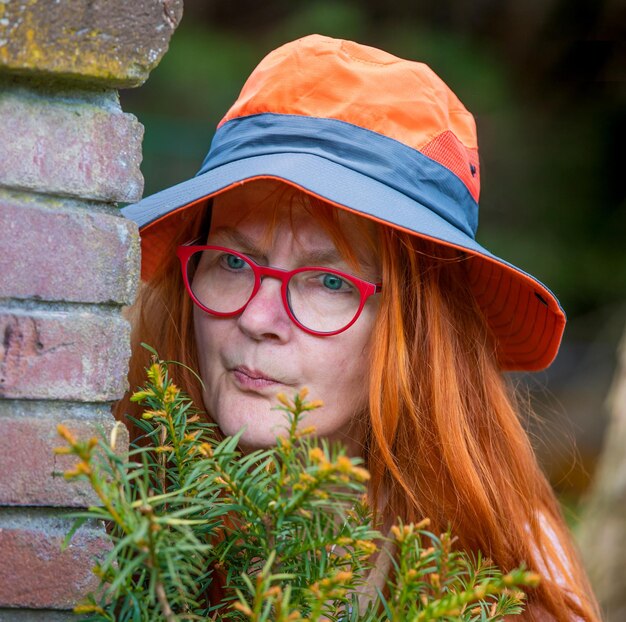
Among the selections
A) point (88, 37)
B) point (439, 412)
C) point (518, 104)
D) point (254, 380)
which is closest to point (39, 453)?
point (88, 37)

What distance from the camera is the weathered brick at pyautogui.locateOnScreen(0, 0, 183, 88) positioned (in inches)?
33.6

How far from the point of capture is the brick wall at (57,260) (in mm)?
883

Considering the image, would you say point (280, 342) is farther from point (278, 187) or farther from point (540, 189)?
point (540, 189)

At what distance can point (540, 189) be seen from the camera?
20.3 ft

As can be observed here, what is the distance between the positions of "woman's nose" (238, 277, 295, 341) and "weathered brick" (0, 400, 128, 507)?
→ 23.7 inches

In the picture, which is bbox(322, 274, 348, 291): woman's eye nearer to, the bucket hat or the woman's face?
the woman's face

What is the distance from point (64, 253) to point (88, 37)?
0.67ft

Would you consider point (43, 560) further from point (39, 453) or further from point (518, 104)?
point (518, 104)

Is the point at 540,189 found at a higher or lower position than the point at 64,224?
higher

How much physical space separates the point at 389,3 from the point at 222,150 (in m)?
4.55

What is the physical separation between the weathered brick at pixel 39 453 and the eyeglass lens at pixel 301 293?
659 millimetres

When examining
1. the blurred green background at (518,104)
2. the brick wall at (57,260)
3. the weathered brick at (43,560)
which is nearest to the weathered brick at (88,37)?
the brick wall at (57,260)

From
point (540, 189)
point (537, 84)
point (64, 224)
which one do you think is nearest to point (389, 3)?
point (537, 84)

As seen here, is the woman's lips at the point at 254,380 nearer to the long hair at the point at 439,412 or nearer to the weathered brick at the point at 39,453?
the long hair at the point at 439,412
